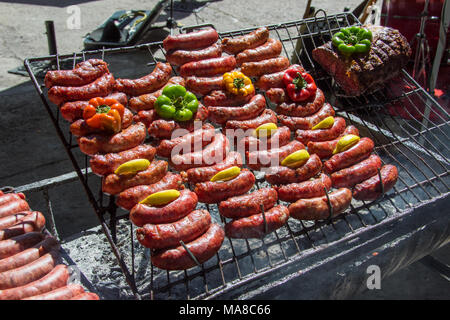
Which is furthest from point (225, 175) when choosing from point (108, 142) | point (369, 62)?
point (369, 62)

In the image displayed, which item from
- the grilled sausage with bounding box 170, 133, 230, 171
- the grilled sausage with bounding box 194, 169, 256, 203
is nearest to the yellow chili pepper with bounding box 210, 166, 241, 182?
the grilled sausage with bounding box 194, 169, 256, 203

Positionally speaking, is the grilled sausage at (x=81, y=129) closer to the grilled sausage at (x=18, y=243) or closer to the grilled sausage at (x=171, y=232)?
the grilled sausage at (x=18, y=243)

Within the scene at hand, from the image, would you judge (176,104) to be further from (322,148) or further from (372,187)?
(372,187)

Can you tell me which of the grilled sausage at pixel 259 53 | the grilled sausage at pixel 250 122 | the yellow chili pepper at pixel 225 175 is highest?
the grilled sausage at pixel 259 53

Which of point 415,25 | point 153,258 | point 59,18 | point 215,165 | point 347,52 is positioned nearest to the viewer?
→ point 153,258

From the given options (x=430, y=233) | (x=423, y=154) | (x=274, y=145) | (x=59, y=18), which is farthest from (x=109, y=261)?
(x=59, y=18)

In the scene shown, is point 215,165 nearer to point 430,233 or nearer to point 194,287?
point 194,287

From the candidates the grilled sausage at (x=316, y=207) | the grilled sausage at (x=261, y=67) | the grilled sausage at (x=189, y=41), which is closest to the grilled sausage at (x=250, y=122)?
the grilled sausage at (x=261, y=67)

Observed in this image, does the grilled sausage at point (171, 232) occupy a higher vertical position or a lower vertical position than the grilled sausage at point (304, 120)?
lower
